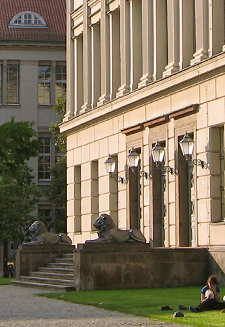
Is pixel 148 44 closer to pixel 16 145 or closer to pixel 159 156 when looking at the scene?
pixel 159 156

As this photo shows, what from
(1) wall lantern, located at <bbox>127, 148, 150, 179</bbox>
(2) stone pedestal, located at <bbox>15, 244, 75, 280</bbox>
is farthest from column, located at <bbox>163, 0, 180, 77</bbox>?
(2) stone pedestal, located at <bbox>15, 244, 75, 280</bbox>

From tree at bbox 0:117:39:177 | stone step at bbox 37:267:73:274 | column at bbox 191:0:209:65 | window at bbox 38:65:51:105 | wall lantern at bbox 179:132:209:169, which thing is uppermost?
window at bbox 38:65:51:105

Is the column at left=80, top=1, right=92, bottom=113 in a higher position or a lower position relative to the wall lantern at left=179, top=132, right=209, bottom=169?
higher

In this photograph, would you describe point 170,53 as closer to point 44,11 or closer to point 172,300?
point 172,300

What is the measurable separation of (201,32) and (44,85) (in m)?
39.4

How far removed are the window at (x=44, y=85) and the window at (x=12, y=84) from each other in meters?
1.60

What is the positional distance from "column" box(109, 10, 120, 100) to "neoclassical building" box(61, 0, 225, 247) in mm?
40

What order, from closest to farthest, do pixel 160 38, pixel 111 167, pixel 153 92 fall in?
pixel 153 92
pixel 160 38
pixel 111 167

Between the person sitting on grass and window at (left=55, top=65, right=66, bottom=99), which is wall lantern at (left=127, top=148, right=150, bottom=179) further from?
window at (left=55, top=65, right=66, bottom=99)

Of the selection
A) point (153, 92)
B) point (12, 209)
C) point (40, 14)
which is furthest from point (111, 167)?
point (40, 14)

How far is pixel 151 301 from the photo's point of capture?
73.9 ft

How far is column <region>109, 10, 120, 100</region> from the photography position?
40.6 meters

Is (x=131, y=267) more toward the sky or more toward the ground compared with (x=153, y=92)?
more toward the ground

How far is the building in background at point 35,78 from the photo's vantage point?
68938mm
